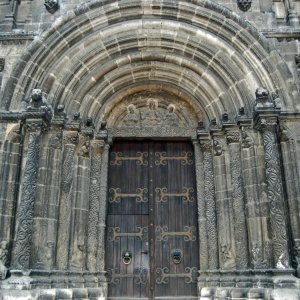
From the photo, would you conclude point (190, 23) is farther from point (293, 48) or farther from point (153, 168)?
point (153, 168)

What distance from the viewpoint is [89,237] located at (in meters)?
7.49

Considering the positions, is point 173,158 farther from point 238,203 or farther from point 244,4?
point 244,4

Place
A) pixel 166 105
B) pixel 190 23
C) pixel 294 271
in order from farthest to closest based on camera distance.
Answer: pixel 166 105 < pixel 190 23 < pixel 294 271

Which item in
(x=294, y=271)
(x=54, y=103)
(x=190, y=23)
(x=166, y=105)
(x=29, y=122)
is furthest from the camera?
(x=166, y=105)

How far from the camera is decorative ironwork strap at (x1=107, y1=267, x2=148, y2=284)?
7699 millimetres

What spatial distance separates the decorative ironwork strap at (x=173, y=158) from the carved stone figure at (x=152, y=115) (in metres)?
0.67

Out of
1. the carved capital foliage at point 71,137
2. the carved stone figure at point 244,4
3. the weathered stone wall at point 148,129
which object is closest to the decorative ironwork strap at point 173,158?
the weathered stone wall at point 148,129

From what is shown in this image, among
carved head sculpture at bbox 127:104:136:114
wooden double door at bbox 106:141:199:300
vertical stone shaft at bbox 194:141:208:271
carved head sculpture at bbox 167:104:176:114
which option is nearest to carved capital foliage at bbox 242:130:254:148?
vertical stone shaft at bbox 194:141:208:271

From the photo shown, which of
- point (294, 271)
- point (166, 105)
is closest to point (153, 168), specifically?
point (166, 105)

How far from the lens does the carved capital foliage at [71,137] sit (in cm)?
762

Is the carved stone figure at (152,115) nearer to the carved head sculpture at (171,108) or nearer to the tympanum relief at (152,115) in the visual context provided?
the tympanum relief at (152,115)

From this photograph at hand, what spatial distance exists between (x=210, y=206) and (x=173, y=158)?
1399mm

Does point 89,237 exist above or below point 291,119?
below

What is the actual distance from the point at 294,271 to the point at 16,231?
15.1 feet
